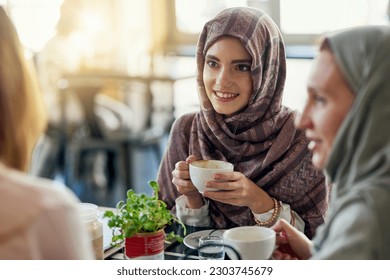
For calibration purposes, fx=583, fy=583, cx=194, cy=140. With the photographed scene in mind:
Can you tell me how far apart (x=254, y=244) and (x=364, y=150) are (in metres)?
0.32

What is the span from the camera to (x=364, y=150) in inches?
33.4

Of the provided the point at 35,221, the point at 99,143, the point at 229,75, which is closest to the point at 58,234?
the point at 35,221

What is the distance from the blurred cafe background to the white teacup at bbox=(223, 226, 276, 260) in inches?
88.4

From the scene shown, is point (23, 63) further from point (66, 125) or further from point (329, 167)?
point (66, 125)

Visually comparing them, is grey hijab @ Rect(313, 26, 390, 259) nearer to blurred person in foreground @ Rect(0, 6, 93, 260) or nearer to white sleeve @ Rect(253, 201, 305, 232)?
blurred person in foreground @ Rect(0, 6, 93, 260)

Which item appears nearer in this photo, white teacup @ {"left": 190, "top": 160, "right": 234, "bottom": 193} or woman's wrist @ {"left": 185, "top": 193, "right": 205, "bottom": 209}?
white teacup @ {"left": 190, "top": 160, "right": 234, "bottom": 193}

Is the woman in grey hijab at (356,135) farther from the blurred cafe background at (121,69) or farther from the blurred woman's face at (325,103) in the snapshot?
the blurred cafe background at (121,69)

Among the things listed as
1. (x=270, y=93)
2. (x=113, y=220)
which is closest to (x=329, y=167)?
(x=113, y=220)

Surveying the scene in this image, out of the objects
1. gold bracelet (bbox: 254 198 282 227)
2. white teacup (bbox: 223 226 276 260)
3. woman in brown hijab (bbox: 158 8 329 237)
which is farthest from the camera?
woman in brown hijab (bbox: 158 8 329 237)

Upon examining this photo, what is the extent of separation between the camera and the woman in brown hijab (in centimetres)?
160

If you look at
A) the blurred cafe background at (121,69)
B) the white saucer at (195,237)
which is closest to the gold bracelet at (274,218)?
the white saucer at (195,237)

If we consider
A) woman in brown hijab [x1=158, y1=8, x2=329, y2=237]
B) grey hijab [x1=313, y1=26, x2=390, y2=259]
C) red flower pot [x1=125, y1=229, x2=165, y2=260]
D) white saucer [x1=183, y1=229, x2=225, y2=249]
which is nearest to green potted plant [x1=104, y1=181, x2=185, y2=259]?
red flower pot [x1=125, y1=229, x2=165, y2=260]
